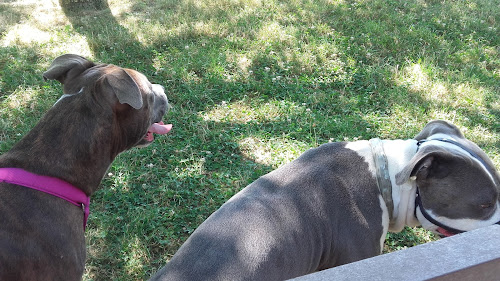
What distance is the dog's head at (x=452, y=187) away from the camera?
9.43ft

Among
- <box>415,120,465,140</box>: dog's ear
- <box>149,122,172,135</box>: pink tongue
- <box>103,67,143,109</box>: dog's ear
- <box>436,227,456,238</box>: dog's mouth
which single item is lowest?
<box>436,227,456,238</box>: dog's mouth

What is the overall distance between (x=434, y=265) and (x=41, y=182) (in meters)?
2.26

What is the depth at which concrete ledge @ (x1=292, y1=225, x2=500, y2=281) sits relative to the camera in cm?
132

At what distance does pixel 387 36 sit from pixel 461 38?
126cm

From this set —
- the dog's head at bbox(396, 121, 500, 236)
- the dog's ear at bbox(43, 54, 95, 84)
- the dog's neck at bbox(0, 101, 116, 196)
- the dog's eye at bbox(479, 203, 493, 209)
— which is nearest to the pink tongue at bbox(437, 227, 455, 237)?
the dog's head at bbox(396, 121, 500, 236)

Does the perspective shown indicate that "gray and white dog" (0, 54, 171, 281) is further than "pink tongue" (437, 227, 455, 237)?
No

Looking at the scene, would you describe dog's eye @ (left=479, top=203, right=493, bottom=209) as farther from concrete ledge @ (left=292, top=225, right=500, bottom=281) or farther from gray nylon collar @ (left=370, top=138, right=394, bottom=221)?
concrete ledge @ (left=292, top=225, right=500, bottom=281)

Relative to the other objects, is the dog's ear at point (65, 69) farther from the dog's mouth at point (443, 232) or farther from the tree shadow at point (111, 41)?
the dog's mouth at point (443, 232)

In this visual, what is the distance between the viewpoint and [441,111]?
17.6 ft

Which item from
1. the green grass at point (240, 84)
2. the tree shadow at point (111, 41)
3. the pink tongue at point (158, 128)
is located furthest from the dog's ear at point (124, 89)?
the tree shadow at point (111, 41)

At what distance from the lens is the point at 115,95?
294cm

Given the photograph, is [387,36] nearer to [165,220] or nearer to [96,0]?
[165,220]

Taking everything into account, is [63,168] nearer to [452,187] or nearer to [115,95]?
[115,95]

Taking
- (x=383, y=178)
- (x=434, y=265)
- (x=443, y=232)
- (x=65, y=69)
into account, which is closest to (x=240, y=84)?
(x=65, y=69)
